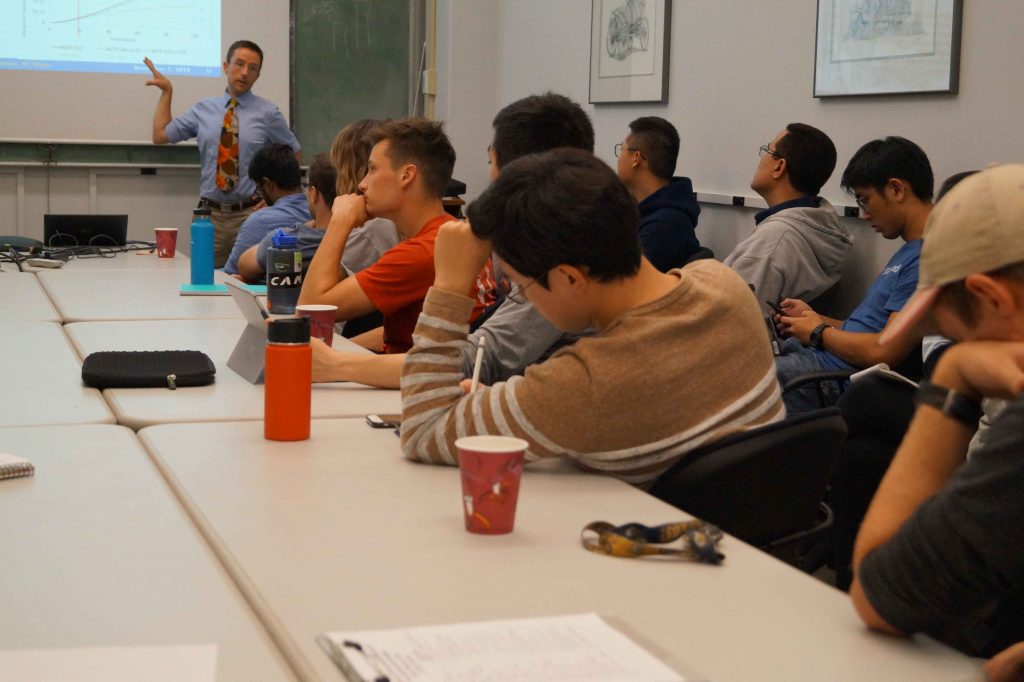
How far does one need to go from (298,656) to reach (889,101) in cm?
309

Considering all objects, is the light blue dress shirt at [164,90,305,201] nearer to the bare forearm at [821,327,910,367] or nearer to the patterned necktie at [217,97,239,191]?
the patterned necktie at [217,97,239,191]

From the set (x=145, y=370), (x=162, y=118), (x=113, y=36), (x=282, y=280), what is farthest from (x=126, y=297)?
(x=113, y=36)

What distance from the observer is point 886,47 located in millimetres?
3539

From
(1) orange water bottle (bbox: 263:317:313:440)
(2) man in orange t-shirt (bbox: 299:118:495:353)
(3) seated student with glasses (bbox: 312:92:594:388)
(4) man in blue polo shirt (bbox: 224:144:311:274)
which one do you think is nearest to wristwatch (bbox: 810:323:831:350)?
(2) man in orange t-shirt (bbox: 299:118:495:353)

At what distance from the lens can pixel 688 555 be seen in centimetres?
127

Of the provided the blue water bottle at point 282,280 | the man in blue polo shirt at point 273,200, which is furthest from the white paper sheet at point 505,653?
the man in blue polo shirt at point 273,200

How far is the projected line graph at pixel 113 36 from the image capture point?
6277mm

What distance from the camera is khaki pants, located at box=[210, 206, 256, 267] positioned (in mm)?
6355

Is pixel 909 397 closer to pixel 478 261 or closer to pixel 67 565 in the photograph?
pixel 478 261

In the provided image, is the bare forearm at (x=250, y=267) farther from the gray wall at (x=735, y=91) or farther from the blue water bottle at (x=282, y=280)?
the gray wall at (x=735, y=91)

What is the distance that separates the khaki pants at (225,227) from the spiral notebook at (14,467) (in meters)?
4.94

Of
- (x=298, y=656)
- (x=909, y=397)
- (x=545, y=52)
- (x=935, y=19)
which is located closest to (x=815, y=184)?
(x=935, y=19)

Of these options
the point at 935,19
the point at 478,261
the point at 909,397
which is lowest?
the point at 909,397

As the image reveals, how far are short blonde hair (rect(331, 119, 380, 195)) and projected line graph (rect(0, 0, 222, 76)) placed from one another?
3.38 m
